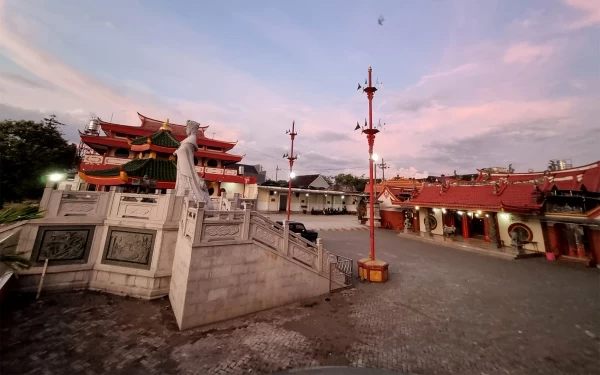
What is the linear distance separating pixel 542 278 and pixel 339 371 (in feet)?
40.0

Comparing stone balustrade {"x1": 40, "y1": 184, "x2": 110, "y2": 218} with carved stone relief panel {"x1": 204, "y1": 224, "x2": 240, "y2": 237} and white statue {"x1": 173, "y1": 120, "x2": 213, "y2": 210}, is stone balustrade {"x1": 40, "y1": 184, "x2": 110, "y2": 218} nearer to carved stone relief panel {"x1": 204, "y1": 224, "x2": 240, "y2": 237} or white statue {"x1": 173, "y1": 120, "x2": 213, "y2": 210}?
white statue {"x1": 173, "y1": 120, "x2": 213, "y2": 210}

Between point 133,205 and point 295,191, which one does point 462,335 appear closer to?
point 133,205

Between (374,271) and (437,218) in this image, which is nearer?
(374,271)

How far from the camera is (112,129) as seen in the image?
24922 mm

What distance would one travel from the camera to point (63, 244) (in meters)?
8.52

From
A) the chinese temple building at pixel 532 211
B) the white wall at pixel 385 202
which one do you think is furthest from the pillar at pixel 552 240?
Answer: the white wall at pixel 385 202

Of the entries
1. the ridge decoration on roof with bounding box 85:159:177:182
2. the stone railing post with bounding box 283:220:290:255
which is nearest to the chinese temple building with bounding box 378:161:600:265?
the stone railing post with bounding box 283:220:290:255

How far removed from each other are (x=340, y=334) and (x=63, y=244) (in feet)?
33.6

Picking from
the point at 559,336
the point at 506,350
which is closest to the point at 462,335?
the point at 506,350

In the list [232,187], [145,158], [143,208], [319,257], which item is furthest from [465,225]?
[232,187]

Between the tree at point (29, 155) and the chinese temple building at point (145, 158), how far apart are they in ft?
10.1

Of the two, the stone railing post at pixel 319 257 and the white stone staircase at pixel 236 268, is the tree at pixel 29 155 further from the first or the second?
the stone railing post at pixel 319 257

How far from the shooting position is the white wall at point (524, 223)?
15086 mm

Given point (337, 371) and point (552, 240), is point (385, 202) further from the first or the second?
point (337, 371)
